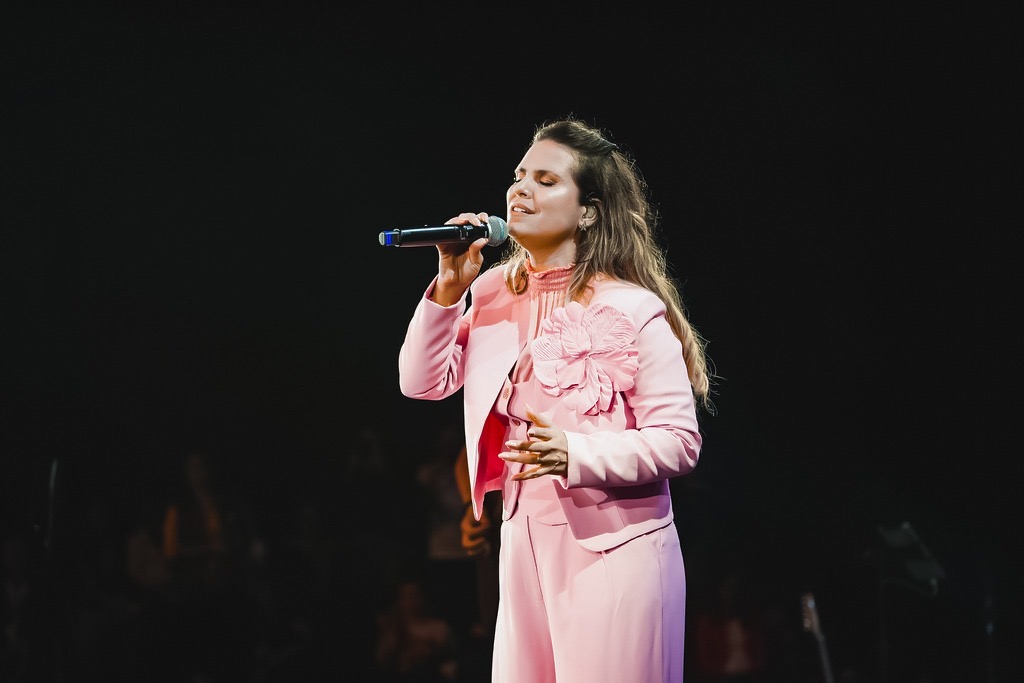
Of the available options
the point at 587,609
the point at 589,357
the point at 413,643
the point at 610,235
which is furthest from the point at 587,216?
the point at 413,643

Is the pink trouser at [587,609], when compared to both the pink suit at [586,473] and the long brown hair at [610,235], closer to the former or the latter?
the pink suit at [586,473]

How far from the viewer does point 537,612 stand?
61.3 inches

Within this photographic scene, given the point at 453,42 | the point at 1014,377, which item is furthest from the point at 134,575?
the point at 1014,377

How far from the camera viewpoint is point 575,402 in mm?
1538

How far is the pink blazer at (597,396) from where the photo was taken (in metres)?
1.46

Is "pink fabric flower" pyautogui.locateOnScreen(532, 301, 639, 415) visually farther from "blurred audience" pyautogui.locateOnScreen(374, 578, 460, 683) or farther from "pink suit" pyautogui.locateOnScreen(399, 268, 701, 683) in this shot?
"blurred audience" pyautogui.locateOnScreen(374, 578, 460, 683)

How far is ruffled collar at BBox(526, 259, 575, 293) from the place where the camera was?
1.66m

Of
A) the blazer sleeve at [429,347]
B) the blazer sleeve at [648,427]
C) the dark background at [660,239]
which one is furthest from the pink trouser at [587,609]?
the dark background at [660,239]

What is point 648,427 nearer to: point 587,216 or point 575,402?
point 575,402

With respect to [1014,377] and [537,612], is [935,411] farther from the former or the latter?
[537,612]

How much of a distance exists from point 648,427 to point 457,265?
41 cm

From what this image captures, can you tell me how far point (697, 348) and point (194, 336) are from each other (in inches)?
104

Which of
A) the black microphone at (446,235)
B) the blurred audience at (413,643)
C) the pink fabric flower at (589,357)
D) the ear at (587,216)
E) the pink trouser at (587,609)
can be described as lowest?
the blurred audience at (413,643)

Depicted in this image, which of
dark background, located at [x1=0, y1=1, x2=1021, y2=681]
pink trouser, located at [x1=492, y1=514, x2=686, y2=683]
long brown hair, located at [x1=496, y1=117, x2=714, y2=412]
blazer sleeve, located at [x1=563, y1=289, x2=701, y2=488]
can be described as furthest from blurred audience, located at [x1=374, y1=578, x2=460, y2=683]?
blazer sleeve, located at [x1=563, y1=289, x2=701, y2=488]
